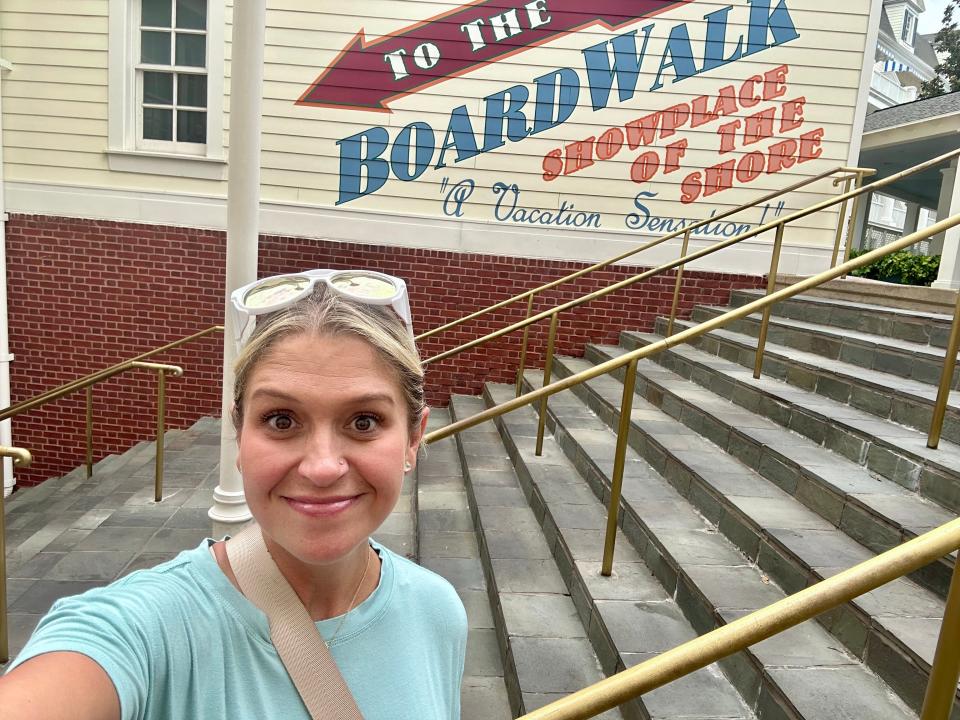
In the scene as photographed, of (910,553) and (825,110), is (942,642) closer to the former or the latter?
(910,553)

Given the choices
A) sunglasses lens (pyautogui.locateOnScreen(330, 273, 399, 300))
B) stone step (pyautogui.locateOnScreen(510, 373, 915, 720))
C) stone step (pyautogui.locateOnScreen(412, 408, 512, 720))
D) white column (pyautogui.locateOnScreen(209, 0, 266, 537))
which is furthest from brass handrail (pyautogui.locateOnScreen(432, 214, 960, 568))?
sunglasses lens (pyautogui.locateOnScreen(330, 273, 399, 300))

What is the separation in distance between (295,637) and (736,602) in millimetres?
1901

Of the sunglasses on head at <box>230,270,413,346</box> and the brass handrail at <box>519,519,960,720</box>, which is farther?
the brass handrail at <box>519,519,960,720</box>

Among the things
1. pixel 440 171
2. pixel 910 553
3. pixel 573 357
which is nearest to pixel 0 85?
pixel 440 171

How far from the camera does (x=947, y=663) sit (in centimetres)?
104

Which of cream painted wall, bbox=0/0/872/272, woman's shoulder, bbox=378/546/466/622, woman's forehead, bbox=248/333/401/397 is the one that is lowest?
woman's shoulder, bbox=378/546/466/622

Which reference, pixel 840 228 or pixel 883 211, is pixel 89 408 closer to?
pixel 840 228

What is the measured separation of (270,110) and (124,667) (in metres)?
6.32

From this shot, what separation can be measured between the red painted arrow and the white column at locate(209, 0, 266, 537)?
3292 mm

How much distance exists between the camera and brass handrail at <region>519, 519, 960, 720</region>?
102 cm

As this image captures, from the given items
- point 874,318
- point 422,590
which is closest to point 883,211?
point 874,318

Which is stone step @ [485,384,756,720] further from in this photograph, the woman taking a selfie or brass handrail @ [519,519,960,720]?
the woman taking a selfie

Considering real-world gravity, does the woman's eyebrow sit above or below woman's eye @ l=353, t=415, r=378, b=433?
above

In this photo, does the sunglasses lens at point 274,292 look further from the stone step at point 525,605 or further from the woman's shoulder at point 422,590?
the stone step at point 525,605
